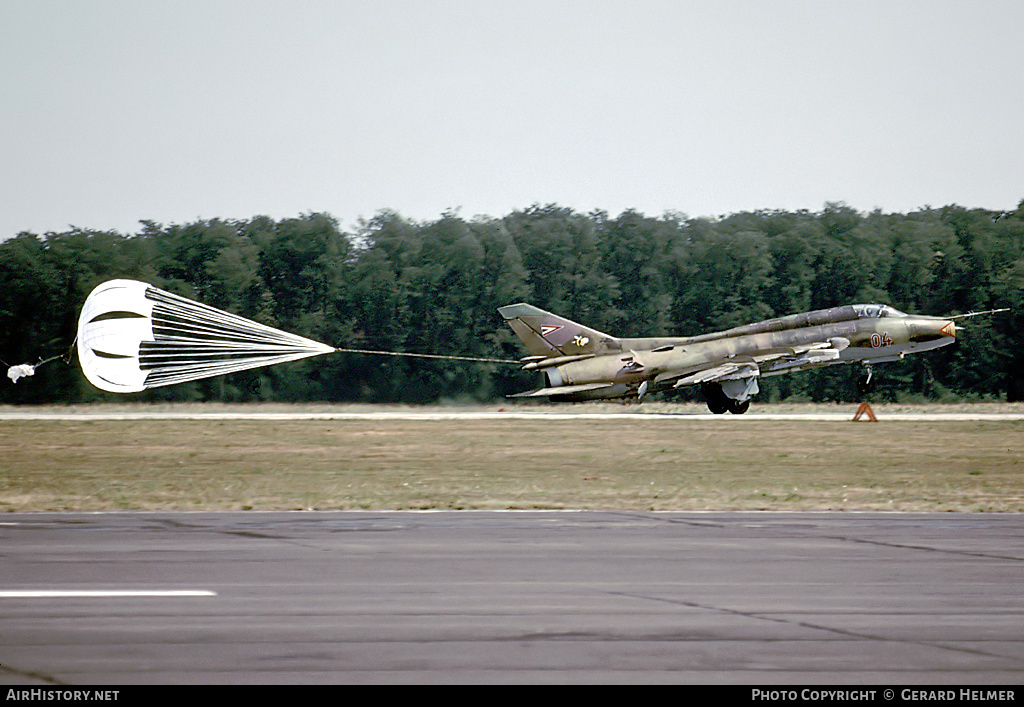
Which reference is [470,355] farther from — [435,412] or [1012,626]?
[1012,626]

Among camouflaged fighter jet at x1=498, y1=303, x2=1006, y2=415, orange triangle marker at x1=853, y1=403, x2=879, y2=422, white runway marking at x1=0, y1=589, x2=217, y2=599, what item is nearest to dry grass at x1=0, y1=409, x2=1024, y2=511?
orange triangle marker at x1=853, y1=403, x2=879, y2=422

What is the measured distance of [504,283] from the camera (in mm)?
65500

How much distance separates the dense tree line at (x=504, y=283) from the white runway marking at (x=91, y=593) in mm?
48678

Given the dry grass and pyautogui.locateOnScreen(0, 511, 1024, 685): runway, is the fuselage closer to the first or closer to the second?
the dry grass

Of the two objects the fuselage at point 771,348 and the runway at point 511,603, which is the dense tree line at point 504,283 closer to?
the fuselage at point 771,348

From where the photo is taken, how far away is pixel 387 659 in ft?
24.3

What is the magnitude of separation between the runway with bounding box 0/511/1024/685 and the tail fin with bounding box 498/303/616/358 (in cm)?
2690

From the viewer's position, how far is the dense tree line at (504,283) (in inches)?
2308

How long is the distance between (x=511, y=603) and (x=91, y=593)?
3621 mm

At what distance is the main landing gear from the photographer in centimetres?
4334

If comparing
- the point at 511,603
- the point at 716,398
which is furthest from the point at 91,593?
the point at 716,398

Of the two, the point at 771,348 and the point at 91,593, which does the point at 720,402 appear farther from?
the point at 91,593

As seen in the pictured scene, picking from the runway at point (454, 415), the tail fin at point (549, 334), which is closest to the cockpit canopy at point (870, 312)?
the runway at point (454, 415)

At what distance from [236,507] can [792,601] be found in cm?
1046
